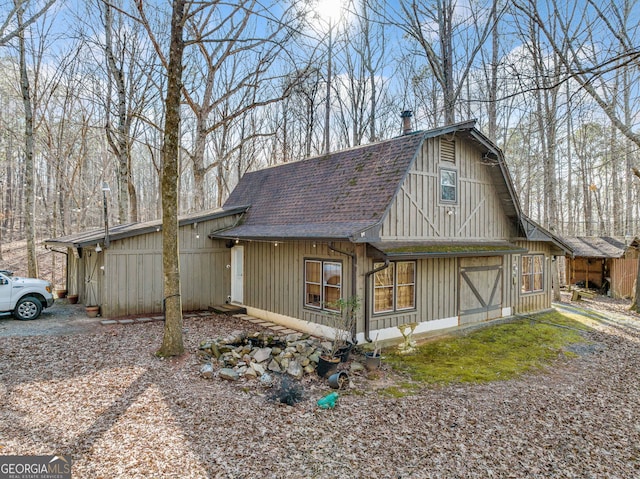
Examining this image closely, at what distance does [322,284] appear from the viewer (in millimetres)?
9719

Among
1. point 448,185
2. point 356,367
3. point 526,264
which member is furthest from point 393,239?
point 526,264

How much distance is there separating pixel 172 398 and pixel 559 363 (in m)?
8.05

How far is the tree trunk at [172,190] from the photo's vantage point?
7.50 meters

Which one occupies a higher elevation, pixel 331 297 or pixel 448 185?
pixel 448 185

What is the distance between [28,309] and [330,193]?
8.84 meters

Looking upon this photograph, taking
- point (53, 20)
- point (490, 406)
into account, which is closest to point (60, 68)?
point (53, 20)

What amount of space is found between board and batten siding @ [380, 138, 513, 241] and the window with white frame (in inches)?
4.8

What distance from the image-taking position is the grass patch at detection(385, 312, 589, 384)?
7.83 m

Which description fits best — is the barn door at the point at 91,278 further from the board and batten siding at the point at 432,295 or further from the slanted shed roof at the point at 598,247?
the slanted shed roof at the point at 598,247

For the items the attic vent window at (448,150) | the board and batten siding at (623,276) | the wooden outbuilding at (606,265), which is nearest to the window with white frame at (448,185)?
the attic vent window at (448,150)

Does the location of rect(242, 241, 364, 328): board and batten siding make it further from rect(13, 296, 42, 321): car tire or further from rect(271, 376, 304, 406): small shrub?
rect(13, 296, 42, 321): car tire

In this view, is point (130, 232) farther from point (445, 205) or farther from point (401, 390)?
point (445, 205)

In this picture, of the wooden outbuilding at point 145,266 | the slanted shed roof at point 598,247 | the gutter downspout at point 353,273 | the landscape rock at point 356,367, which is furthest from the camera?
the slanted shed roof at point 598,247

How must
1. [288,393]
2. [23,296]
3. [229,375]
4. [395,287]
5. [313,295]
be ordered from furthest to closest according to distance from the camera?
1. [23,296]
2. [313,295]
3. [395,287]
4. [229,375]
5. [288,393]
